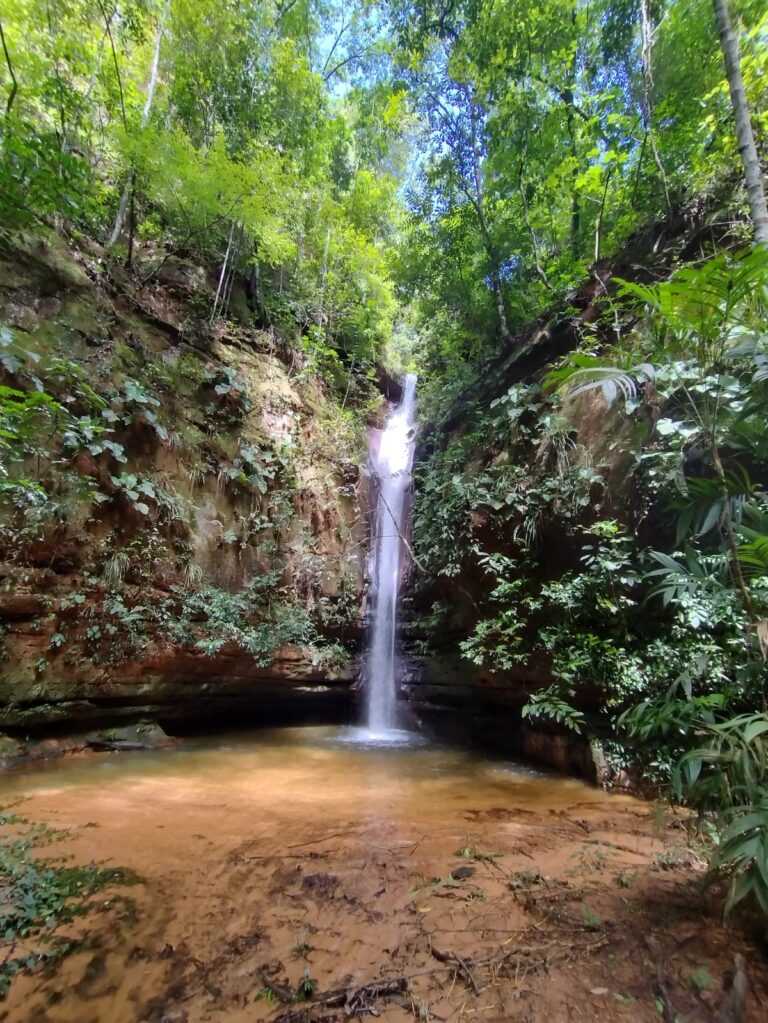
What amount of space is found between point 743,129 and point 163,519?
7.91 m

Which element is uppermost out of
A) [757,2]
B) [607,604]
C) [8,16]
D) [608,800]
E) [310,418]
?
[8,16]

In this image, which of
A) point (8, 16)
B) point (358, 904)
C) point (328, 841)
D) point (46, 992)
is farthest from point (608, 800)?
point (8, 16)

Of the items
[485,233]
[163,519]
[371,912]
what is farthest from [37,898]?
[485,233]

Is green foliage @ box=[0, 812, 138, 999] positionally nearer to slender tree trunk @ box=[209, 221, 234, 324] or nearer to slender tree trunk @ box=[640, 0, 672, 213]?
slender tree trunk @ box=[209, 221, 234, 324]

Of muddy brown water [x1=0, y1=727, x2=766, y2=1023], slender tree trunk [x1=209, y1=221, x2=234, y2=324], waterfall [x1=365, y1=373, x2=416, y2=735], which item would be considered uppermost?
slender tree trunk [x1=209, y1=221, x2=234, y2=324]

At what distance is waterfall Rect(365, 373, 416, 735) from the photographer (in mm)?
9703

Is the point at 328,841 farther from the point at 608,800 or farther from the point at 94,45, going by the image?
the point at 94,45

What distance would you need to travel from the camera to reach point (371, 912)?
7.87ft

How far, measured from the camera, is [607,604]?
5.33m

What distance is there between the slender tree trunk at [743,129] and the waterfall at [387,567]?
6675 millimetres

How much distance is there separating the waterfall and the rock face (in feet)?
1.80

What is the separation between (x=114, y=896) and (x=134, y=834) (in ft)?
3.48

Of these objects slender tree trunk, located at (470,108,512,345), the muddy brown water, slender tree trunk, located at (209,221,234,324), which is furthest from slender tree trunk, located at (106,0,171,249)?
the muddy brown water

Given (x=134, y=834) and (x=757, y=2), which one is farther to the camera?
(x=757, y=2)
